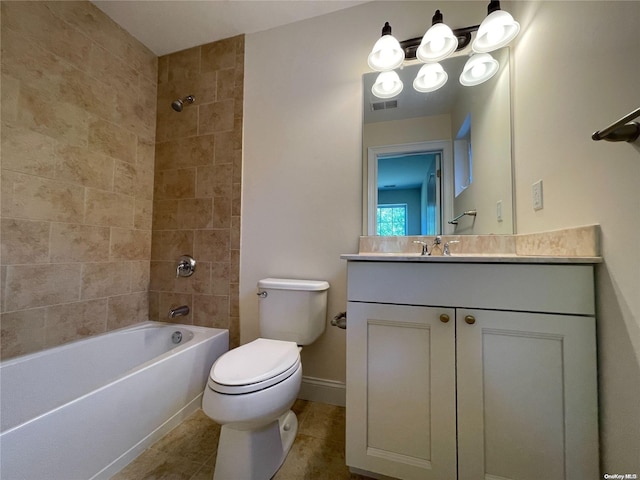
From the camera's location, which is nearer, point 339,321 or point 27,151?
point 27,151

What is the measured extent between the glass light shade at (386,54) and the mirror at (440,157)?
3.7 inches

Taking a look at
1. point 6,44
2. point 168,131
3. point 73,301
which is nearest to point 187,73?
point 168,131

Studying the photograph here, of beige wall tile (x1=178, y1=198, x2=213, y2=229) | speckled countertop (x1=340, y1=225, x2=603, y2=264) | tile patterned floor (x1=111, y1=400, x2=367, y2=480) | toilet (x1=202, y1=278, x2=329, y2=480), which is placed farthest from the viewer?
beige wall tile (x1=178, y1=198, x2=213, y2=229)

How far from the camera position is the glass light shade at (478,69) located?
46.4 inches

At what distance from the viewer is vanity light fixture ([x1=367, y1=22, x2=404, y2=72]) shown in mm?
1204

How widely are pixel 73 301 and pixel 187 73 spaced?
1679 mm

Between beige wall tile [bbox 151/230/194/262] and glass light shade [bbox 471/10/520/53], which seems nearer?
glass light shade [bbox 471/10/520/53]

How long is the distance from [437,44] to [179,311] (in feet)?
7.02

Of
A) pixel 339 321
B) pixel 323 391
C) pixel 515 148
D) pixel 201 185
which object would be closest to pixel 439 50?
pixel 515 148

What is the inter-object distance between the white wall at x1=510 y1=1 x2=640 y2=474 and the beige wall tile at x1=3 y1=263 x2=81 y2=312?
231cm

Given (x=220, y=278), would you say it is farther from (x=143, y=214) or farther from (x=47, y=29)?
(x=47, y=29)

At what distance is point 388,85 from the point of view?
1311 millimetres

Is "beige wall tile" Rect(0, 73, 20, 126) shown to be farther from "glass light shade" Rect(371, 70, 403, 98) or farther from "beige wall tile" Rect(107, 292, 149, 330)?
"glass light shade" Rect(371, 70, 403, 98)

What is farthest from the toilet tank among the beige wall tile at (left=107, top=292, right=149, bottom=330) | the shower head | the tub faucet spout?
the shower head
